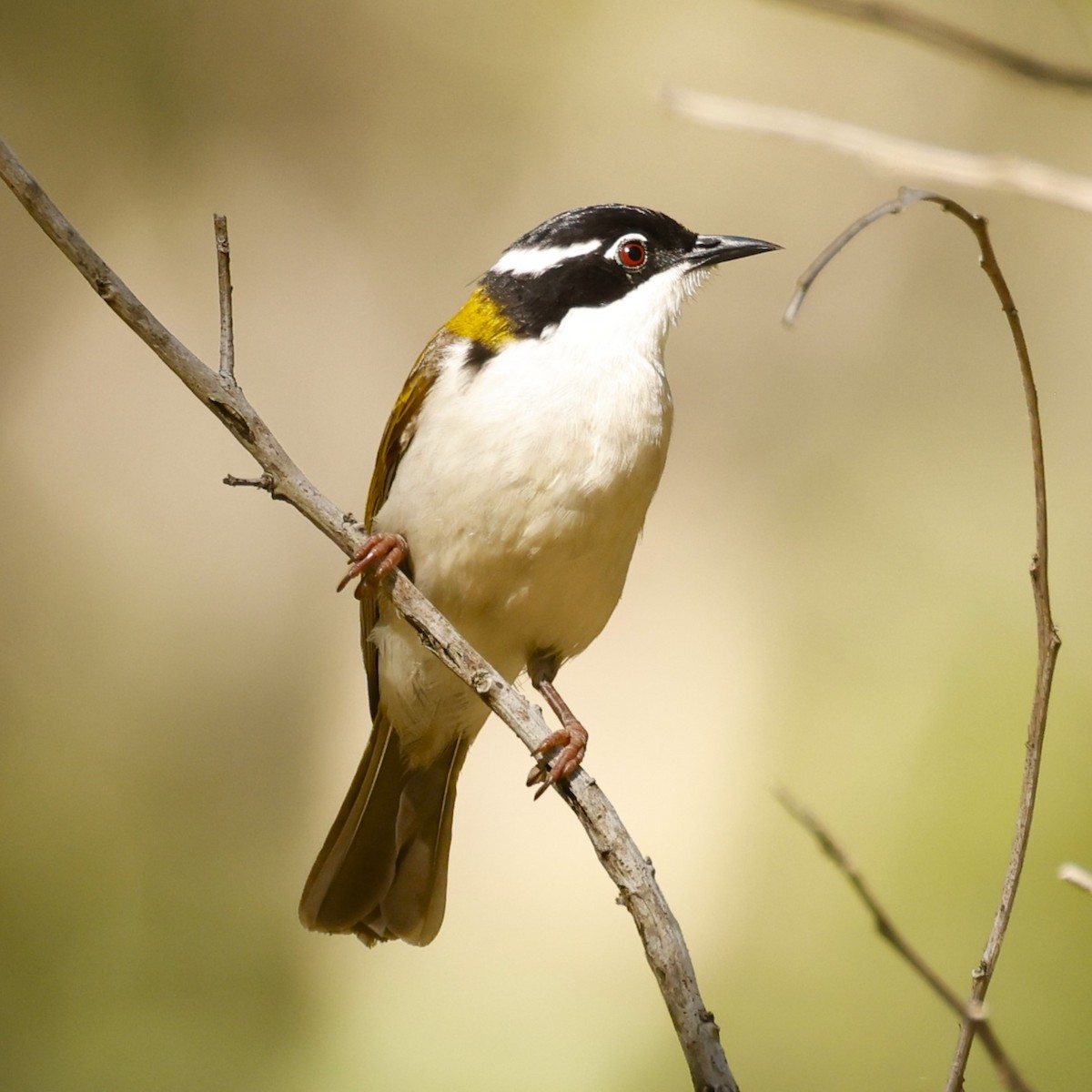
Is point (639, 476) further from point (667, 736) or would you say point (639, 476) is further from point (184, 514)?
point (184, 514)

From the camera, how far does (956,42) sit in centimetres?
131

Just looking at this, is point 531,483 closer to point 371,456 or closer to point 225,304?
point 225,304

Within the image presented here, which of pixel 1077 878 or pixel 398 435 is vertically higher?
pixel 398 435

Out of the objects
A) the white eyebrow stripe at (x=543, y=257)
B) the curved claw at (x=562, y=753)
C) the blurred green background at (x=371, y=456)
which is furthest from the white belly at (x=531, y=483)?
the blurred green background at (x=371, y=456)

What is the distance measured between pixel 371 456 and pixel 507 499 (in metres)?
3.21

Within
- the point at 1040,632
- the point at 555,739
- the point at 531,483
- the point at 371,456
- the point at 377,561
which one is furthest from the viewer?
the point at 371,456

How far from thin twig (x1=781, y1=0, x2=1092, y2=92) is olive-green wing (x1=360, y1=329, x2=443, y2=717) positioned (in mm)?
1720

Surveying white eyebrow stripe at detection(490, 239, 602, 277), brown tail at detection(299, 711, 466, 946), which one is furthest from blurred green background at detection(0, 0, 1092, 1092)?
white eyebrow stripe at detection(490, 239, 602, 277)

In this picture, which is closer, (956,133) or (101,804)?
(101,804)

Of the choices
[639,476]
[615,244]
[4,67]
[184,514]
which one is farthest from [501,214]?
[639,476]

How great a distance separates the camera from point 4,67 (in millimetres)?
6250

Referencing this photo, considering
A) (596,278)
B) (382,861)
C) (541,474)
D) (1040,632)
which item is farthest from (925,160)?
(382,861)

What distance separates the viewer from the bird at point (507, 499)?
277cm

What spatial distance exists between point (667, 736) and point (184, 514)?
2.50 meters
